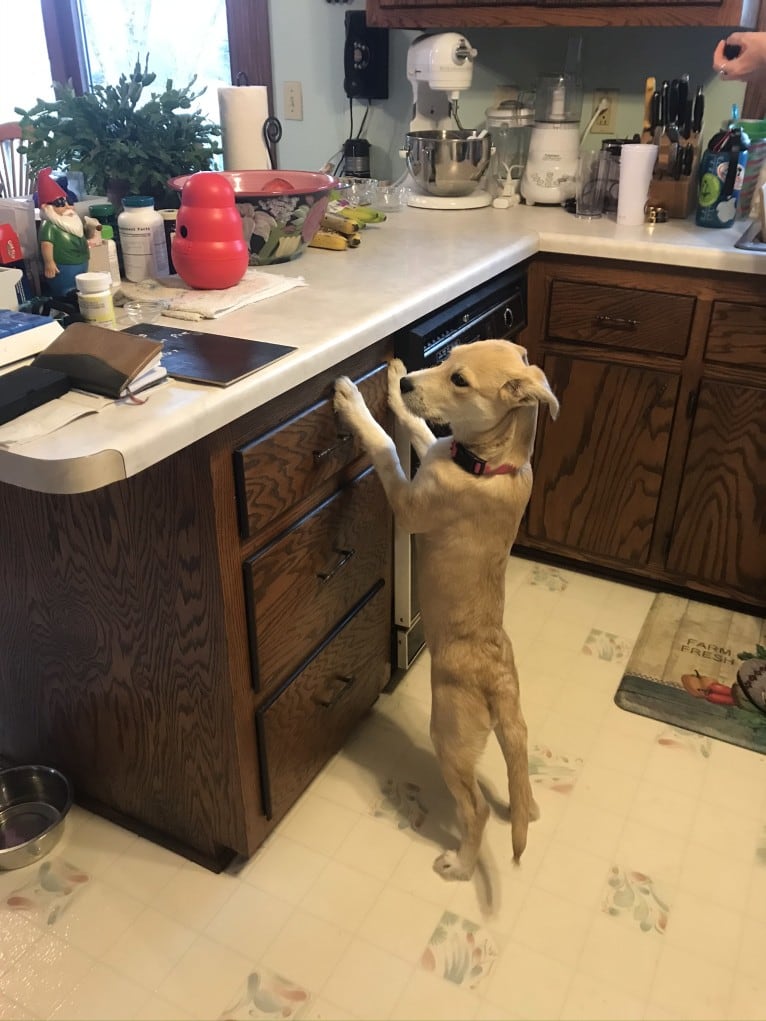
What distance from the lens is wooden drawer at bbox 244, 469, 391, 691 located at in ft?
4.31

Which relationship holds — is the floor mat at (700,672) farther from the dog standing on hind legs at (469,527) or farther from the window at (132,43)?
the window at (132,43)

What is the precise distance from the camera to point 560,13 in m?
1.99

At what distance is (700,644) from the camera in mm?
2104

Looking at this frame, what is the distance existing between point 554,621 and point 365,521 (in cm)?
81

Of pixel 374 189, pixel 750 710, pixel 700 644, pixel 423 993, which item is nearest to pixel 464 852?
pixel 423 993

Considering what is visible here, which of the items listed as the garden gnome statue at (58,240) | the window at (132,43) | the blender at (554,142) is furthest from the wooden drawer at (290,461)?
the window at (132,43)

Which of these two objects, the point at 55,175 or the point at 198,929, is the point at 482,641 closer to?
the point at 198,929

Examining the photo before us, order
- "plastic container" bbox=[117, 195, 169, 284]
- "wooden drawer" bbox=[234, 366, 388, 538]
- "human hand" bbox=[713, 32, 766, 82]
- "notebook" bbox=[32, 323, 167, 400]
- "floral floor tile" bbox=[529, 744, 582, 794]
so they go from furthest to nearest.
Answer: "human hand" bbox=[713, 32, 766, 82]
"floral floor tile" bbox=[529, 744, 582, 794]
"plastic container" bbox=[117, 195, 169, 284]
"wooden drawer" bbox=[234, 366, 388, 538]
"notebook" bbox=[32, 323, 167, 400]

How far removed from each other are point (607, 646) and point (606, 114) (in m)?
1.45

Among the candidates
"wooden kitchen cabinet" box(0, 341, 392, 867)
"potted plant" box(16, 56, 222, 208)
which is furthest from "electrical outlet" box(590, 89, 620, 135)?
"wooden kitchen cabinet" box(0, 341, 392, 867)

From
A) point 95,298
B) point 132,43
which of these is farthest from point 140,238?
point 132,43

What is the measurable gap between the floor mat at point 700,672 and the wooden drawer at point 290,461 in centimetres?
96

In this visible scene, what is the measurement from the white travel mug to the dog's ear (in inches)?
41.1

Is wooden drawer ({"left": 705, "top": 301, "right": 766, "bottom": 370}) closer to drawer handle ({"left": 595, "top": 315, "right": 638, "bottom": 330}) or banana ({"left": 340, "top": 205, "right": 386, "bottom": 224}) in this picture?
drawer handle ({"left": 595, "top": 315, "right": 638, "bottom": 330})
